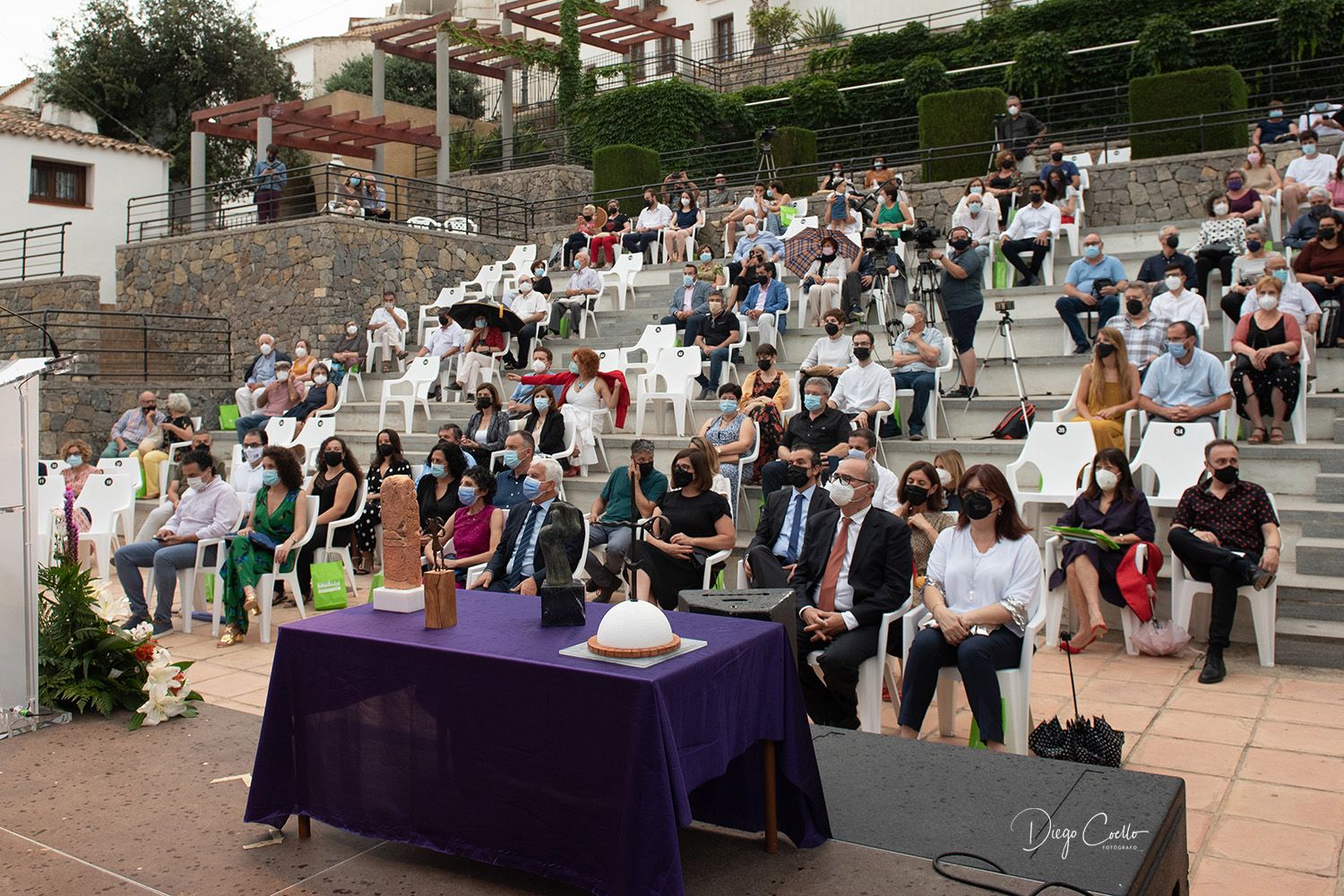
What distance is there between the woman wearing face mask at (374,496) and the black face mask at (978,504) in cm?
485

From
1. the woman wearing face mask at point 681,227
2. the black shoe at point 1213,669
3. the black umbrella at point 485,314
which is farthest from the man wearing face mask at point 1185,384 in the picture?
the woman wearing face mask at point 681,227

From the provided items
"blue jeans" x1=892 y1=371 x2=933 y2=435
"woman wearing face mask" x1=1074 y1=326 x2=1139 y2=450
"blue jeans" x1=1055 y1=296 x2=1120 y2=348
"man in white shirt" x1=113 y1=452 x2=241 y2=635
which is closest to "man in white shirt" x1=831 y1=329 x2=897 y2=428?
"blue jeans" x1=892 y1=371 x2=933 y2=435

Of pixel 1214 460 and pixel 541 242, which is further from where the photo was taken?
pixel 541 242

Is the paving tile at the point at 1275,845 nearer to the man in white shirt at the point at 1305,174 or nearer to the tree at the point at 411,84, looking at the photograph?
the man in white shirt at the point at 1305,174

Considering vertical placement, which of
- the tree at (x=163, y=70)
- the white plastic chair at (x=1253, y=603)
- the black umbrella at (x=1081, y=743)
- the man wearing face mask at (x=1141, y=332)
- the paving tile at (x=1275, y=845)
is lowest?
the paving tile at (x=1275, y=845)

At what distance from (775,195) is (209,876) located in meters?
13.2

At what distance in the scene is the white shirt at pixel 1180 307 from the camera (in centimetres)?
877

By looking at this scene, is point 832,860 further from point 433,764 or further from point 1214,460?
point 1214,460

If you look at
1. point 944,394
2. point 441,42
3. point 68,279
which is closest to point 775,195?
point 944,394

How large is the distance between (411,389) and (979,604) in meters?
8.94

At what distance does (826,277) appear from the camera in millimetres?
11406

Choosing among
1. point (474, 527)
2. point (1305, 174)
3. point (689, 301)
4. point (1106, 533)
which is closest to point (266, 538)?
point (474, 527)

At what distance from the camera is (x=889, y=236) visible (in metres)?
11.2

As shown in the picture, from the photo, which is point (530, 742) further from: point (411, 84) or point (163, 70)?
point (411, 84)
